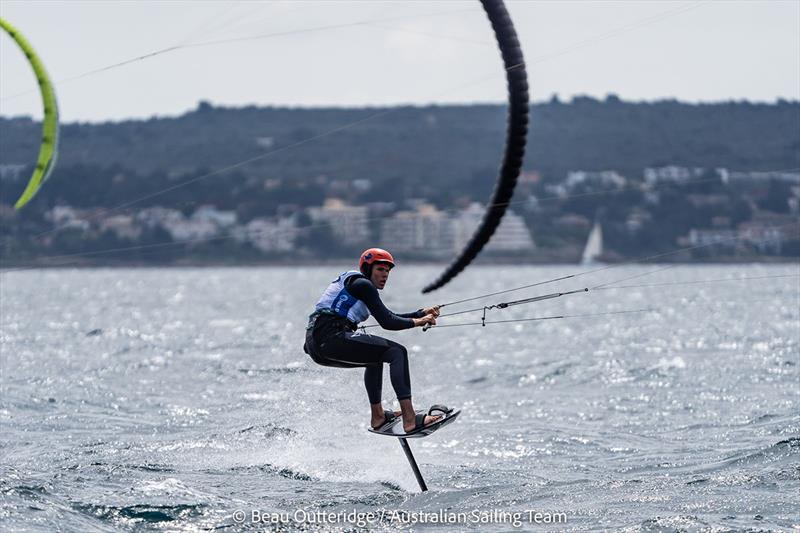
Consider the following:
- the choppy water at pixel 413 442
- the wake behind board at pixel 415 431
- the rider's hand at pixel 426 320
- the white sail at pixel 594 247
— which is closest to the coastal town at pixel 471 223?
the white sail at pixel 594 247

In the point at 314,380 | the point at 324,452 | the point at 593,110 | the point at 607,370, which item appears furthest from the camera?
the point at 593,110

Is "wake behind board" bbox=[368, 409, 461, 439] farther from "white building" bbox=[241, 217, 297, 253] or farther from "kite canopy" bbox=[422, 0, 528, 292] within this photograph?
"white building" bbox=[241, 217, 297, 253]

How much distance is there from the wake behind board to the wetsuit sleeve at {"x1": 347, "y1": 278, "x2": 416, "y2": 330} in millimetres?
993

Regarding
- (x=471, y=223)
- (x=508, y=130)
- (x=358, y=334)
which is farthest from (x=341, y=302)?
(x=471, y=223)

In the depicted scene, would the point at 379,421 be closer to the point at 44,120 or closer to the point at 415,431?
the point at 415,431

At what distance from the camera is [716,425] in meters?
15.4

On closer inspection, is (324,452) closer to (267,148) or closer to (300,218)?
(300,218)

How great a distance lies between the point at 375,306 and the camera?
1075 centimetres

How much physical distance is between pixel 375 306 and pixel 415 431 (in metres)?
1.23

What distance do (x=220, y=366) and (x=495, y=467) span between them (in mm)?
13121

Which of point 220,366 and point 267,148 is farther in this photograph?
point 267,148

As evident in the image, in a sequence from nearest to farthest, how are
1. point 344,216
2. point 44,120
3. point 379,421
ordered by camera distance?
1. point 379,421
2. point 44,120
3. point 344,216

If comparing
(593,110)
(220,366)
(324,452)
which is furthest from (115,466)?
(593,110)

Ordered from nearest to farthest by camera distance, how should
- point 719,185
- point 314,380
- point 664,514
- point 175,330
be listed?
point 664,514
point 314,380
point 175,330
point 719,185
